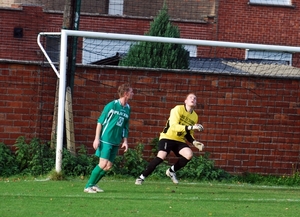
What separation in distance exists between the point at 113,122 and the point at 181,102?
11.2 feet

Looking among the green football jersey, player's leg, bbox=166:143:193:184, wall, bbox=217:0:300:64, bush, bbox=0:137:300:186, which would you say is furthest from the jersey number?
wall, bbox=217:0:300:64

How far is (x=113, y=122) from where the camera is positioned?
35.9 feet

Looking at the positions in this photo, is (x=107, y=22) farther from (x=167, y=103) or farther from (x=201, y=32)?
(x=167, y=103)

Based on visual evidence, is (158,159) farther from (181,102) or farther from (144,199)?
(181,102)

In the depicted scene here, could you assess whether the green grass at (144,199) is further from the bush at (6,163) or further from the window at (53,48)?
the window at (53,48)

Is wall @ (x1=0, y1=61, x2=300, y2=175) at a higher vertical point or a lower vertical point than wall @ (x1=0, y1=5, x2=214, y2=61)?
lower

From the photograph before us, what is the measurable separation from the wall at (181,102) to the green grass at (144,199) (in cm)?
126

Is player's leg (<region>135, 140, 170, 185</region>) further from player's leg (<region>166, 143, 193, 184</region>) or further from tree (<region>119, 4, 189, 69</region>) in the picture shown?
tree (<region>119, 4, 189, 69</region>)

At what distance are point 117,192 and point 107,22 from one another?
14.4m

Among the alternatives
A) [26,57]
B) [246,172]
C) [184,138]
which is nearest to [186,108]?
[184,138]

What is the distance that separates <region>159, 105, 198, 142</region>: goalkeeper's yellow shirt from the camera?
39.1 ft

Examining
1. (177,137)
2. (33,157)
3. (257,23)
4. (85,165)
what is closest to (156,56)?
(85,165)

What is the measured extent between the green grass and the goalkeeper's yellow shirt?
2.87ft

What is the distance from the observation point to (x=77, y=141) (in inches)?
543
